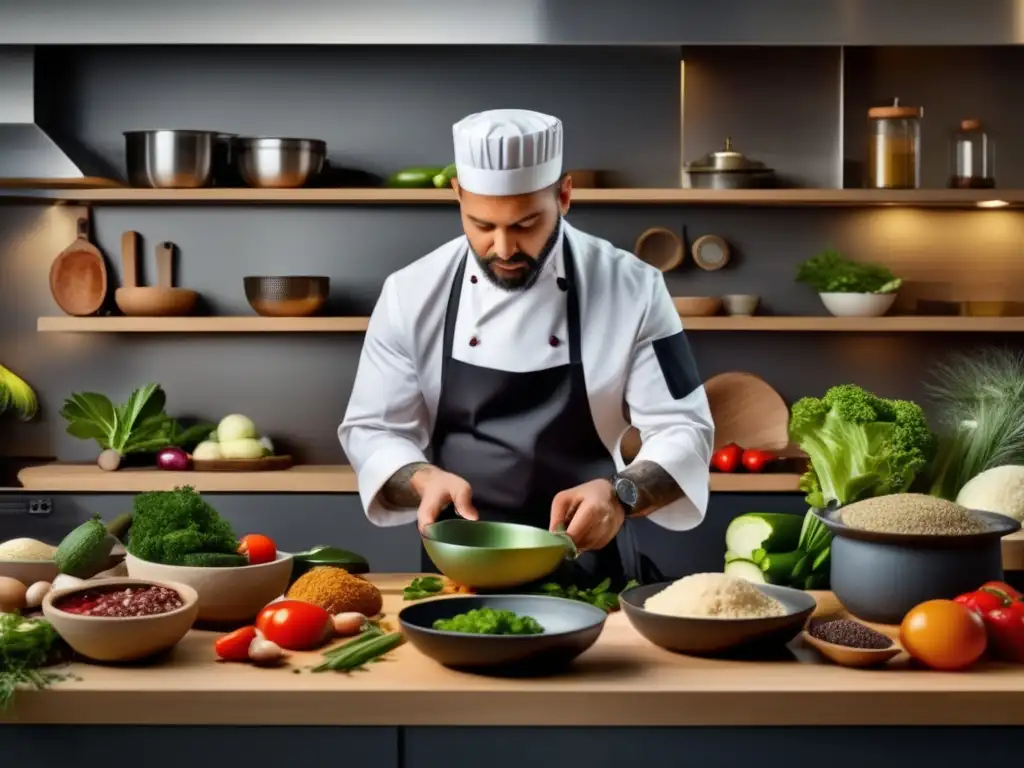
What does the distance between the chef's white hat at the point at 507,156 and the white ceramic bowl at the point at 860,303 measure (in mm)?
2027

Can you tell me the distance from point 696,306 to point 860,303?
55cm

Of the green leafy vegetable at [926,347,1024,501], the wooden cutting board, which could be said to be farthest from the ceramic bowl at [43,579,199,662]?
the wooden cutting board

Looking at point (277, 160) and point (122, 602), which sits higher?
point (277, 160)

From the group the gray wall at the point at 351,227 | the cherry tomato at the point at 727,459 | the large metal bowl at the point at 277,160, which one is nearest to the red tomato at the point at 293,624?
the cherry tomato at the point at 727,459

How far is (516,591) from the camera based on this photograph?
2.05 metres

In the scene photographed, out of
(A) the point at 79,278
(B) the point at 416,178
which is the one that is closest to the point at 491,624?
(B) the point at 416,178

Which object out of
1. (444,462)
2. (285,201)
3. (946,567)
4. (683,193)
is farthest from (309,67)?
(946,567)

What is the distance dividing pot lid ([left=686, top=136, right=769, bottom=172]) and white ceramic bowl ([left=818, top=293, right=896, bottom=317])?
0.51 metres

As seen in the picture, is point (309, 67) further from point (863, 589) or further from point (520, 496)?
point (863, 589)

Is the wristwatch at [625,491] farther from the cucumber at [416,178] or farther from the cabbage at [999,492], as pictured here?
the cucumber at [416,178]

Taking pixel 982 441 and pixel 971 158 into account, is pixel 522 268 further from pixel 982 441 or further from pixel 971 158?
pixel 971 158

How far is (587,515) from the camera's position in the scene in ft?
7.16

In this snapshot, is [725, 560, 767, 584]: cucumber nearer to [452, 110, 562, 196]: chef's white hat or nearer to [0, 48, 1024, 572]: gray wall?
[452, 110, 562, 196]: chef's white hat

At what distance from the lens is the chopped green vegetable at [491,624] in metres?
1.67
